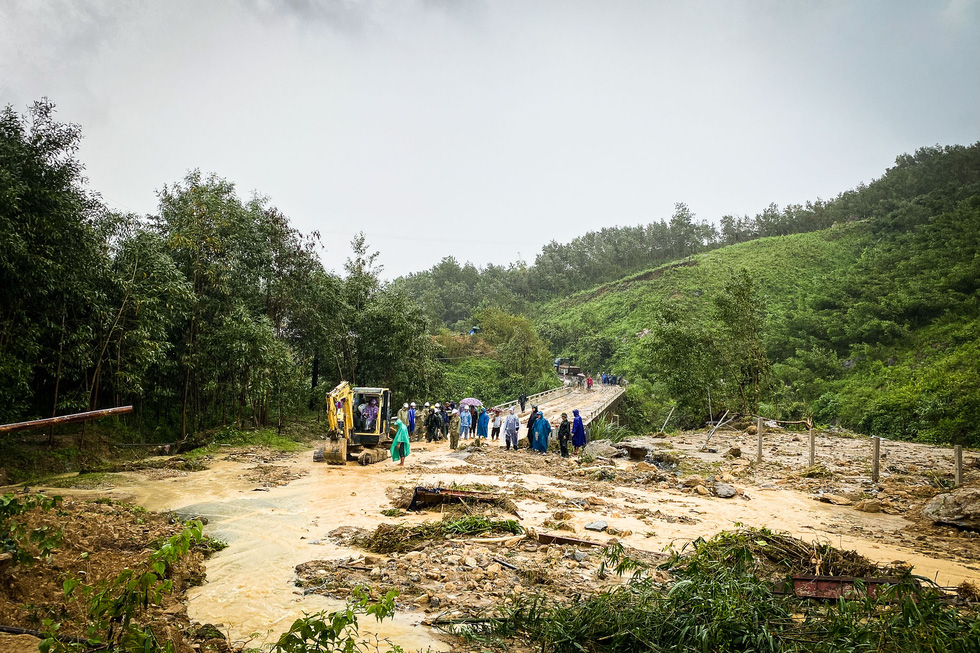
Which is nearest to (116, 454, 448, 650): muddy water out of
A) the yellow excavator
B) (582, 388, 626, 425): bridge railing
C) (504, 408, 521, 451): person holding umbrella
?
the yellow excavator

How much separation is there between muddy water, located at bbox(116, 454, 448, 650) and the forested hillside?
61.1 ft

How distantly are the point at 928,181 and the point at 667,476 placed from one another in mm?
75785

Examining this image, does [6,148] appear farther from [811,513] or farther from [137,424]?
[811,513]

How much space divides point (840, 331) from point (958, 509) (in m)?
31.9

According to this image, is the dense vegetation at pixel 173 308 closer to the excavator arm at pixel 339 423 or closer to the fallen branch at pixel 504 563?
the excavator arm at pixel 339 423

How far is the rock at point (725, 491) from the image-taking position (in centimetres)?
1166

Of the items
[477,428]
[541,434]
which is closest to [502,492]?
[541,434]

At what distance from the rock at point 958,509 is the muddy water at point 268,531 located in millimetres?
9362

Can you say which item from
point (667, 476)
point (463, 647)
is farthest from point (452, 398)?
point (463, 647)

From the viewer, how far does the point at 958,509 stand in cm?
913

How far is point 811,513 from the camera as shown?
10414 mm

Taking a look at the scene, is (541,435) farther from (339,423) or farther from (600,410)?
(600,410)

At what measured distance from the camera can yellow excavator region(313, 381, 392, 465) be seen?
1538 cm

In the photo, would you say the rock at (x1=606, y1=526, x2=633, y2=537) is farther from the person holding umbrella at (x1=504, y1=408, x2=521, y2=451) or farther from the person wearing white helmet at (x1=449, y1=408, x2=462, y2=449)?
the person wearing white helmet at (x1=449, y1=408, x2=462, y2=449)
